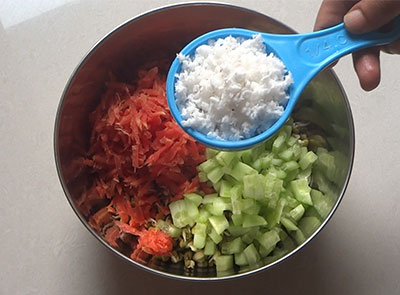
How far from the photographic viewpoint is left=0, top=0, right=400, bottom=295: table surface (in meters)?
1.10

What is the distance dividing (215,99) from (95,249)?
0.45 m

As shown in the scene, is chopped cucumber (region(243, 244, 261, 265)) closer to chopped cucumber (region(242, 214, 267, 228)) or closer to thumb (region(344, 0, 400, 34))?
chopped cucumber (region(242, 214, 267, 228))

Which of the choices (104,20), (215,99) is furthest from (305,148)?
(104,20)

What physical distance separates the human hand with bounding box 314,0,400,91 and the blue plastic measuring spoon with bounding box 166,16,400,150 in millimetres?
23

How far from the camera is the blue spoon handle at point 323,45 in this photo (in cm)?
91

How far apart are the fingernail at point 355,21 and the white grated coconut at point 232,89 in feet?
0.44

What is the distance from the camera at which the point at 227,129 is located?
3.00 feet

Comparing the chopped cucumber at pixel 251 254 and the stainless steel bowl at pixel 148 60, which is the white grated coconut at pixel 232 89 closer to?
the stainless steel bowl at pixel 148 60

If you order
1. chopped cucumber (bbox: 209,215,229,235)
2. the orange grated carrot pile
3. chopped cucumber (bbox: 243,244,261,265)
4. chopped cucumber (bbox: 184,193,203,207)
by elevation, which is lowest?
chopped cucumber (bbox: 243,244,261,265)

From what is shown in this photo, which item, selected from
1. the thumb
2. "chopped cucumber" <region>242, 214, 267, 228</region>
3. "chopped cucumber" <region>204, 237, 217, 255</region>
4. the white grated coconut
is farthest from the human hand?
"chopped cucumber" <region>204, 237, 217, 255</region>

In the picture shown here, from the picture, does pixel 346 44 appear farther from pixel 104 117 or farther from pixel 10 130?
pixel 10 130

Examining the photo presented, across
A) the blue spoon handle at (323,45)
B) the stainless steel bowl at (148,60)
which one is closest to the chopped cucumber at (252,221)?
the stainless steel bowl at (148,60)

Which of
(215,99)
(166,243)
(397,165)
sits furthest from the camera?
(397,165)

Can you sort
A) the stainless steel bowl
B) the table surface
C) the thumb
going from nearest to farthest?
the thumb → the stainless steel bowl → the table surface
